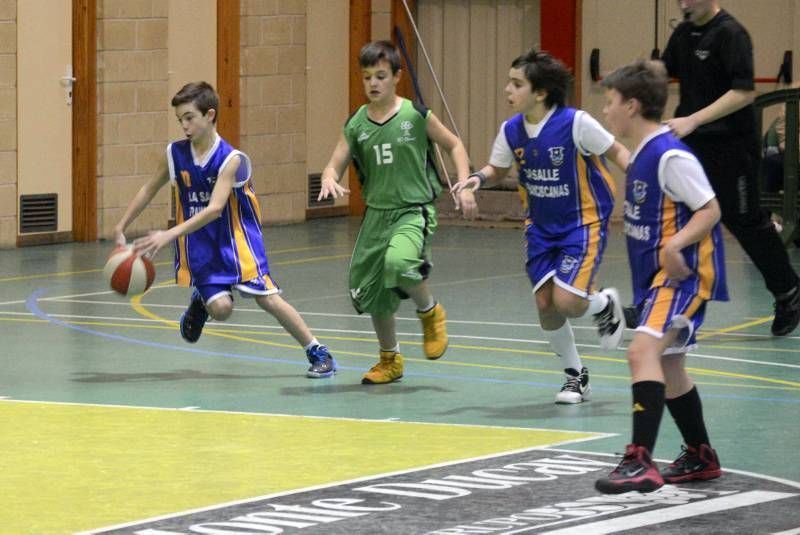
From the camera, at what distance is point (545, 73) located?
846 cm

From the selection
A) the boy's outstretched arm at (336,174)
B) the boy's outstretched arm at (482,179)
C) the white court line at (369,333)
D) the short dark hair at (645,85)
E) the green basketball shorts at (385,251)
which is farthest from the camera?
the white court line at (369,333)

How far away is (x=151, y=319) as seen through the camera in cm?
1170

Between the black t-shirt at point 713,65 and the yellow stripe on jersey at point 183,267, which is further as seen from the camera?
the black t-shirt at point 713,65

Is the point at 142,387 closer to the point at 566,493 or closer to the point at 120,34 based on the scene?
the point at 566,493

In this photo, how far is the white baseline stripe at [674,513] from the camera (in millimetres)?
5953

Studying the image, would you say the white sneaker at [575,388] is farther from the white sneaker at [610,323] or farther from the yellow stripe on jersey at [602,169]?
the yellow stripe on jersey at [602,169]

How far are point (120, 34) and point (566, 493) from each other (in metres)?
11.2

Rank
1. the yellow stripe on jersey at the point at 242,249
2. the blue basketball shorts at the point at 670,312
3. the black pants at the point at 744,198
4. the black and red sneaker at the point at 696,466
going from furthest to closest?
the black pants at the point at 744,198
the yellow stripe on jersey at the point at 242,249
the black and red sneaker at the point at 696,466
the blue basketball shorts at the point at 670,312

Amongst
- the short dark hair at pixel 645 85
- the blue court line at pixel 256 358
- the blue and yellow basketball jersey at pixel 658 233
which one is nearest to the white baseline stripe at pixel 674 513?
the blue and yellow basketball jersey at pixel 658 233

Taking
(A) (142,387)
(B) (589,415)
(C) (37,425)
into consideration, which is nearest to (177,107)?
(A) (142,387)

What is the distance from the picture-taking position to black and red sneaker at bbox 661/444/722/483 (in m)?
6.65

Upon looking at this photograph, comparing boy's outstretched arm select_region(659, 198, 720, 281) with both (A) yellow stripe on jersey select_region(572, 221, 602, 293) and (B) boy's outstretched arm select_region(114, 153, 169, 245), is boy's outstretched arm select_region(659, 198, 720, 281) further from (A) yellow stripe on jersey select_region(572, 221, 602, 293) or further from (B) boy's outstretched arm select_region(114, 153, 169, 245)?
(B) boy's outstretched arm select_region(114, 153, 169, 245)

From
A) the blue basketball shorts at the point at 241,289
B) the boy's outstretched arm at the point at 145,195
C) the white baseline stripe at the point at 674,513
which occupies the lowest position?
the white baseline stripe at the point at 674,513

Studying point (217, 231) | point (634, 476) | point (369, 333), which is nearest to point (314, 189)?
point (369, 333)
